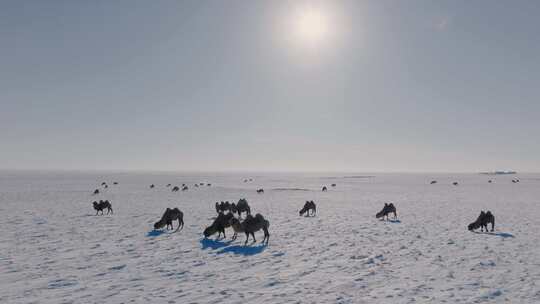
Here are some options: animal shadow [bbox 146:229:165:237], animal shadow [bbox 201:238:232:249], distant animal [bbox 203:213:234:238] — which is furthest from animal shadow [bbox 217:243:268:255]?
animal shadow [bbox 146:229:165:237]

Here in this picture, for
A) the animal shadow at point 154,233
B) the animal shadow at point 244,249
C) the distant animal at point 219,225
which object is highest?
the distant animal at point 219,225

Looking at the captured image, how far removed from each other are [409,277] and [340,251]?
4014 mm

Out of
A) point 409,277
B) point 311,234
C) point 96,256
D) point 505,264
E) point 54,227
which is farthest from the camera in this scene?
point 54,227

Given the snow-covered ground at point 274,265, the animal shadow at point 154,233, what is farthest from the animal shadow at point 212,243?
the animal shadow at point 154,233

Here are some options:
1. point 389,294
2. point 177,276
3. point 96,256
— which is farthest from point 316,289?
point 96,256

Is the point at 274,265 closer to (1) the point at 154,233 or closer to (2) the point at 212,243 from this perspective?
(2) the point at 212,243

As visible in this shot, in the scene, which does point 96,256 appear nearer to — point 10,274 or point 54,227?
point 10,274

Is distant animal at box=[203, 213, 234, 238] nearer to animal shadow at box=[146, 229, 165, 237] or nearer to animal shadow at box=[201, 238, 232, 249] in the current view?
animal shadow at box=[201, 238, 232, 249]

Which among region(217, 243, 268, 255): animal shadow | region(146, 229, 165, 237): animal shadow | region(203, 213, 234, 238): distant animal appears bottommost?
region(146, 229, 165, 237): animal shadow

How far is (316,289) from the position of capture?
10.3 m

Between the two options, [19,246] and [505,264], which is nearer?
[505,264]

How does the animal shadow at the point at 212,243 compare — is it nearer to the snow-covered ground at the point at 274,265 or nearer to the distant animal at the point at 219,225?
the snow-covered ground at the point at 274,265

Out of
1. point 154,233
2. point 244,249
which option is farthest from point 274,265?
point 154,233

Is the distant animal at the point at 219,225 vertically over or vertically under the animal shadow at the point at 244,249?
over
